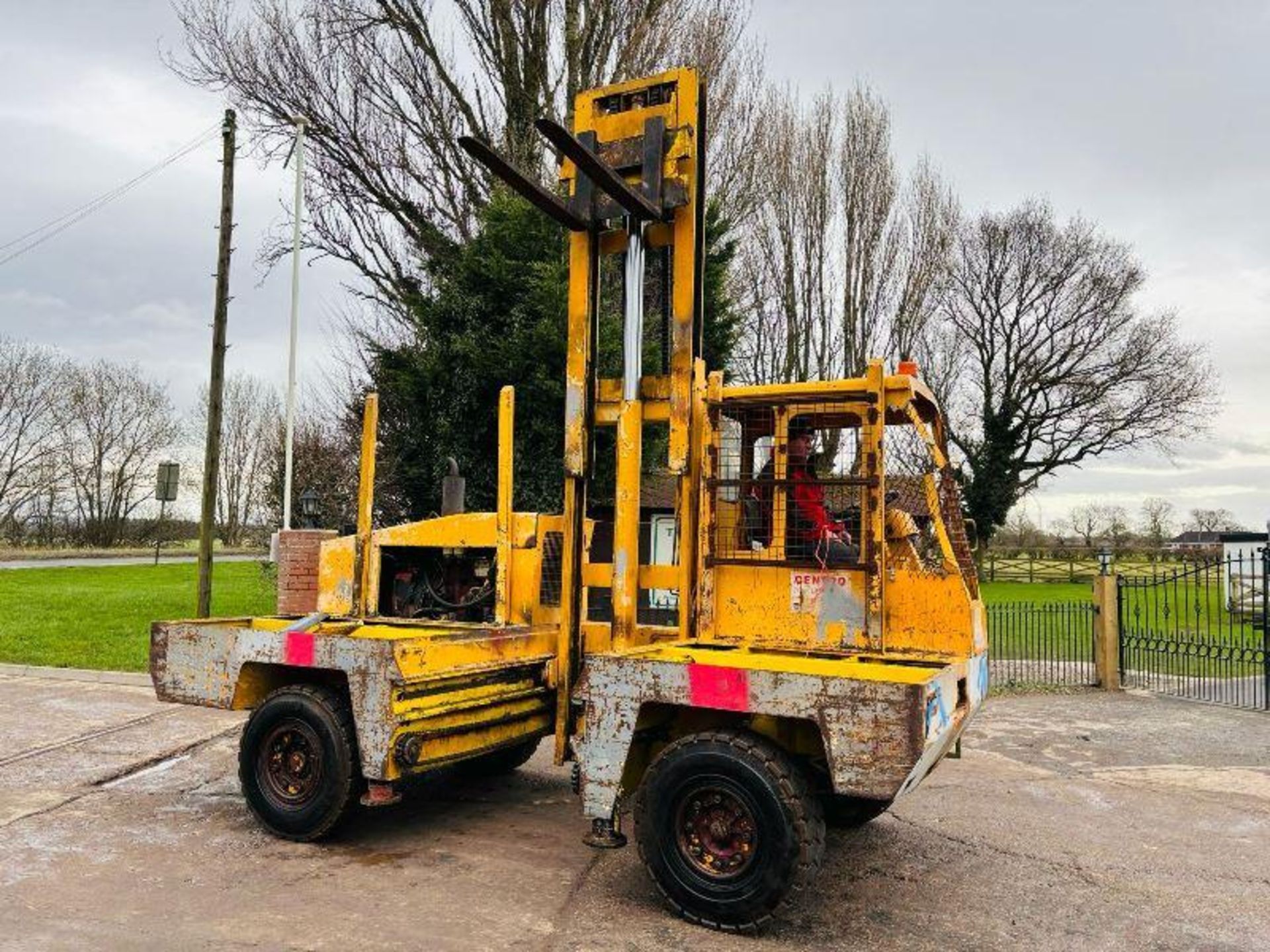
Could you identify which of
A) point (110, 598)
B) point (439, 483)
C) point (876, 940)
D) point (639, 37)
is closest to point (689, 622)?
point (876, 940)

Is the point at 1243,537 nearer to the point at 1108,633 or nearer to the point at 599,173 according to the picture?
A: the point at 1108,633

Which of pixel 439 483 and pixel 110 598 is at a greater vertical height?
pixel 439 483

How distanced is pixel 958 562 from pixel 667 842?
6.90 ft

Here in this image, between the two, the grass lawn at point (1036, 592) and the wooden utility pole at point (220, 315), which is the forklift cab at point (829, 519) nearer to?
Result: the wooden utility pole at point (220, 315)

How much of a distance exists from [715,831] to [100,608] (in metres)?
18.0

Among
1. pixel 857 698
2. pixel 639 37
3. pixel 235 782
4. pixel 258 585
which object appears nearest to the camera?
pixel 857 698

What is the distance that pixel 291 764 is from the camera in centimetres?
604

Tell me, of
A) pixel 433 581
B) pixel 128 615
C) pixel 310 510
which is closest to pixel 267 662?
pixel 433 581

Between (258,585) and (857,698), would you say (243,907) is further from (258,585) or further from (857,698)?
(258,585)

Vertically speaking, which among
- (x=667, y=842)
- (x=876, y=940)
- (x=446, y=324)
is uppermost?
(x=446, y=324)

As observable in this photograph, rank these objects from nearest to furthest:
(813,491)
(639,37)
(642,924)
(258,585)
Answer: (642,924)
(813,491)
(639,37)
(258,585)

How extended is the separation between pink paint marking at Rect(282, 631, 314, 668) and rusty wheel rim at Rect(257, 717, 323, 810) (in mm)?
344

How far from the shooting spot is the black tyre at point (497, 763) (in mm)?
7523

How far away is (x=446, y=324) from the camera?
54.8ft
